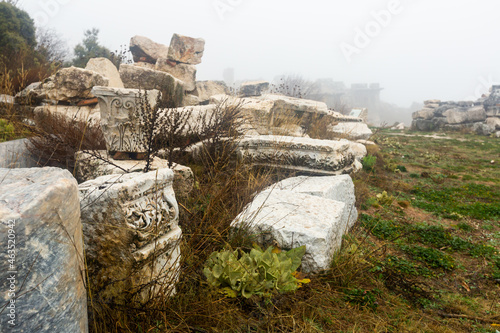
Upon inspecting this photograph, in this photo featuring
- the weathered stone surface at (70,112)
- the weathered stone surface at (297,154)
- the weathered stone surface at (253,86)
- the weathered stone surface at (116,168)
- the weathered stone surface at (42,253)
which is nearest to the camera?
the weathered stone surface at (42,253)

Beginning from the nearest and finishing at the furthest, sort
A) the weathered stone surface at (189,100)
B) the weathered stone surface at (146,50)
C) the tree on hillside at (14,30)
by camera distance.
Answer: the weathered stone surface at (189,100), the tree on hillside at (14,30), the weathered stone surface at (146,50)

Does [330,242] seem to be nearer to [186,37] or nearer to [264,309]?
[264,309]

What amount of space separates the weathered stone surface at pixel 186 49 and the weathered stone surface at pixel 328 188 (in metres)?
8.03

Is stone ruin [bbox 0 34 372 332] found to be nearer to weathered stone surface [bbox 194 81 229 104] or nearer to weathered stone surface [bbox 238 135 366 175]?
weathered stone surface [bbox 238 135 366 175]

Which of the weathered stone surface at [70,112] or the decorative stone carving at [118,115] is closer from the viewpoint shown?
the decorative stone carving at [118,115]

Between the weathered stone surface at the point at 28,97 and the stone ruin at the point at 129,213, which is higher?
the weathered stone surface at the point at 28,97

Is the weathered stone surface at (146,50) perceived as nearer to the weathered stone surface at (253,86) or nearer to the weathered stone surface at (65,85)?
the weathered stone surface at (253,86)

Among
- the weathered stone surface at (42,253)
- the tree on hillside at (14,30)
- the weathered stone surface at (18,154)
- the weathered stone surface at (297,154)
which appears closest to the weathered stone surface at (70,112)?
the weathered stone surface at (18,154)

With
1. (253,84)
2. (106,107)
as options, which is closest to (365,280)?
(106,107)

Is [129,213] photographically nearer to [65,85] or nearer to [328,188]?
[328,188]

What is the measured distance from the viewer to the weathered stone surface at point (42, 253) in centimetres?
105

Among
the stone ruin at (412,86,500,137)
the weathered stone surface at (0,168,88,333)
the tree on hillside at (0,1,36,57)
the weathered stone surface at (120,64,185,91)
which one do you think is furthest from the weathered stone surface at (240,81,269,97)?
the weathered stone surface at (0,168,88,333)

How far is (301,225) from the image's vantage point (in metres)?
2.58

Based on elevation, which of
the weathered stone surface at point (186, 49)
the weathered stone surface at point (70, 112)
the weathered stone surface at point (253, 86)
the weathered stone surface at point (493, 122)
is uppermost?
the weathered stone surface at point (186, 49)
